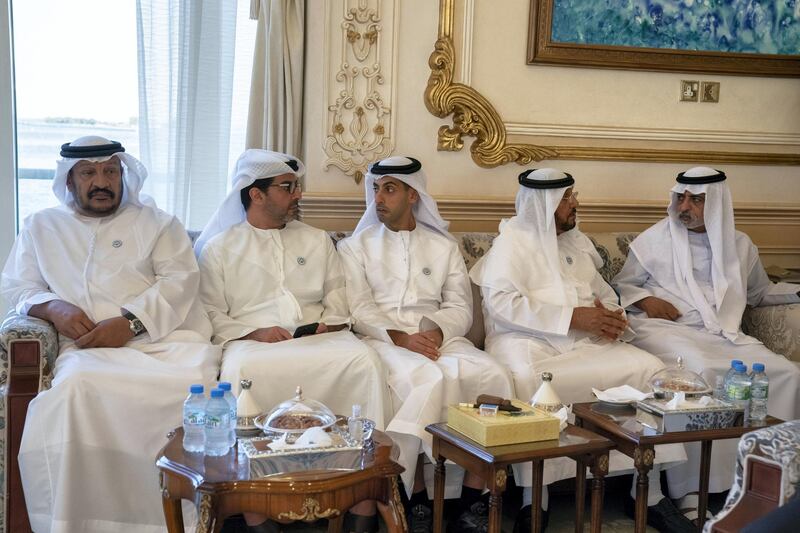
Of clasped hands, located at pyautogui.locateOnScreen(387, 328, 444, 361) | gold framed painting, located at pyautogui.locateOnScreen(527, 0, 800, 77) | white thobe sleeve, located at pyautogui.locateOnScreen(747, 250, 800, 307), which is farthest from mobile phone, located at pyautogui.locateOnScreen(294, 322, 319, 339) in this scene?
white thobe sleeve, located at pyautogui.locateOnScreen(747, 250, 800, 307)

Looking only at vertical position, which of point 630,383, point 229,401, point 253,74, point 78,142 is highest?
point 253,74

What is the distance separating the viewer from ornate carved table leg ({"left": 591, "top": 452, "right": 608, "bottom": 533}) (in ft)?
9.45

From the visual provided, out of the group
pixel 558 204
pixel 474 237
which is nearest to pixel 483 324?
pixel 474 237

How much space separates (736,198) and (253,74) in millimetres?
2971

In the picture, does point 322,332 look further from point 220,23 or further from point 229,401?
point 220,23

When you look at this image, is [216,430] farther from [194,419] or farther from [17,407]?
[17,407]

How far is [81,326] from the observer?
357cm

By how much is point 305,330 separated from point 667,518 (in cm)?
175

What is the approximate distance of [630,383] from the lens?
12.7ft

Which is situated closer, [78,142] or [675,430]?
[675,430]

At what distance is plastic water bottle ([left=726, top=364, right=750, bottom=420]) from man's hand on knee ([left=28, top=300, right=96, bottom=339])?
254 cm

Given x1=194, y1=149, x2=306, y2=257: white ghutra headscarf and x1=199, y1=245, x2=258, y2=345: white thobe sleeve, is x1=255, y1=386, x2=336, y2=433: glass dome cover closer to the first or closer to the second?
x1=199, y1=245, x2=258, y2=345: white thobe sleeve

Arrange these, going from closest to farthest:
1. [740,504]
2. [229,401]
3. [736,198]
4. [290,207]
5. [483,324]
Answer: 1. [740,504]
2. [229,401]
3. [290,207]
4. [483,324]
5. [736,198]

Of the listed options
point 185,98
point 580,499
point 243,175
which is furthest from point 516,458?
point 185,98
